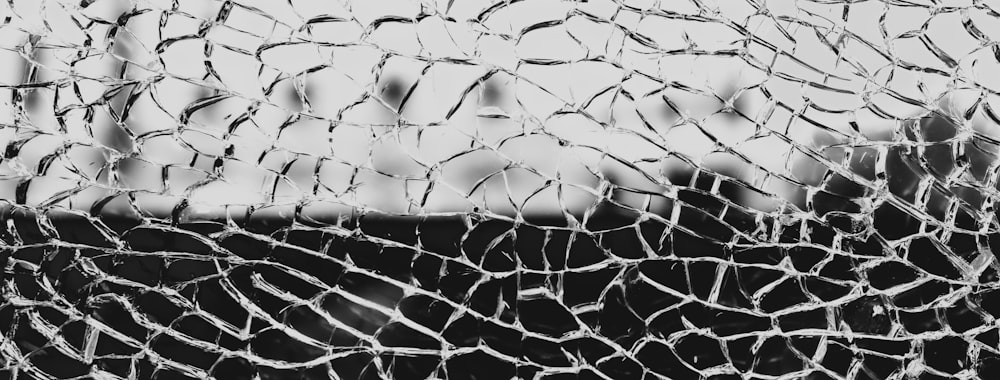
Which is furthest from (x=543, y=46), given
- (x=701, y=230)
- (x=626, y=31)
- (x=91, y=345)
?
(x=91, y=345)

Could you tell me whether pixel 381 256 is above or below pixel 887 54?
below

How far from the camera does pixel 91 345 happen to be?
1.93 feet

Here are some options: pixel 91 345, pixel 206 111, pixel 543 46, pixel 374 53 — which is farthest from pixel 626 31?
pixel 91 345

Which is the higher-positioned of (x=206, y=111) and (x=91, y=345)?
(x=206, y=111)

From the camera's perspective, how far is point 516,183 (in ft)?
1.78

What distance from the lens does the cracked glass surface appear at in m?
0.54

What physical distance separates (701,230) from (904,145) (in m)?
0.15

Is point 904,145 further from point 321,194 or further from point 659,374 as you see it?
point 321,194

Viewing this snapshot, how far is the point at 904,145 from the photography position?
55cm

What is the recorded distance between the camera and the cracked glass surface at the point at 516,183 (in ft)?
1.77

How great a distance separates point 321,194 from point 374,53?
10 centimetres

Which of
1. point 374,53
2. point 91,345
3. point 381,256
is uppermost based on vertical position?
point 374,53

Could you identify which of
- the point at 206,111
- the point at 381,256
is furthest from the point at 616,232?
the point at 206,111

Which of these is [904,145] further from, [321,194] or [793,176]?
[321,194]
